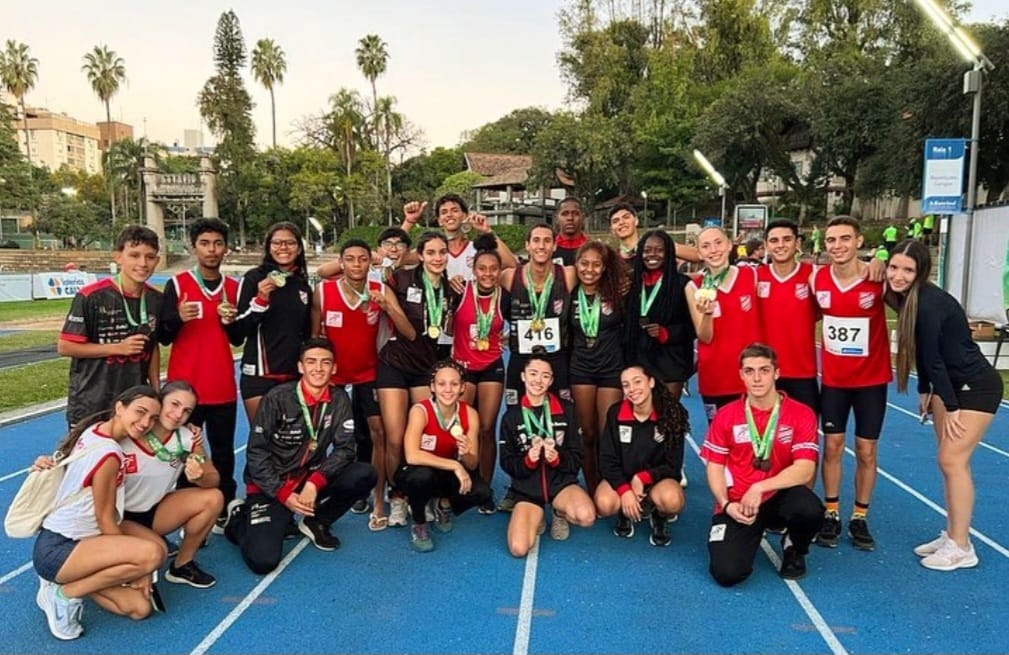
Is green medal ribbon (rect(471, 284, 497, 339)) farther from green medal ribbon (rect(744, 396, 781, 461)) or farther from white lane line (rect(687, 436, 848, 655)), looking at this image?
white lane line (rect(687, 436, 848, 655))

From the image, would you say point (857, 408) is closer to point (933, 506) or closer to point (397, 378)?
point (933, 506)

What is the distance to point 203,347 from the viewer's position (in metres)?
3.94

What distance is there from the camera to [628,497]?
3.93m

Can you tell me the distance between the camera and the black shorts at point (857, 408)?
3838 millimetres

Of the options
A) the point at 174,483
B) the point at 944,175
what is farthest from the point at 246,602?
the point at 944,175

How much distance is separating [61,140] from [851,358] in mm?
146248

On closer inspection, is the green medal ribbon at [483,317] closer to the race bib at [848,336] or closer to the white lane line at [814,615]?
the race bib at [848,336]

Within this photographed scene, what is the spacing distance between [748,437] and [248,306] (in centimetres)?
289

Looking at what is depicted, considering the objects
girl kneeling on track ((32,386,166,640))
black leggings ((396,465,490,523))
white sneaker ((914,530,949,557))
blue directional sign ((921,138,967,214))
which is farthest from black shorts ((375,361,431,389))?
blue directional sign ((921,138,967,214))

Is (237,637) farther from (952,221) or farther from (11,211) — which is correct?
(11,211)

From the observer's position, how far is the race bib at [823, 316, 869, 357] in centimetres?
379

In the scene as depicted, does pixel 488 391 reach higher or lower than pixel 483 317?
lower

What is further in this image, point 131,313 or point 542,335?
point 542,335

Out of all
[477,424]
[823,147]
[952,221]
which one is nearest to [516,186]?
[823,147]
